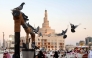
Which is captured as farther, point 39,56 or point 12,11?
point 39,56

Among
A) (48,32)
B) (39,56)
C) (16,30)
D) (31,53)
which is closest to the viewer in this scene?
(16,30)

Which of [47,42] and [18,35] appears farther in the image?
[47,42]

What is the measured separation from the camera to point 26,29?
14.7 m

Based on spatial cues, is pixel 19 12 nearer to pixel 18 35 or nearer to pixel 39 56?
pixel 18 35

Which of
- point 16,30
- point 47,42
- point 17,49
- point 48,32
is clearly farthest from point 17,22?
point 48,32

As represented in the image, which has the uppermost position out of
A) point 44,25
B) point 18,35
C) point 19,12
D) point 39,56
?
point 44,25

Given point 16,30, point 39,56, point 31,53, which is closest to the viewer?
point 16,30

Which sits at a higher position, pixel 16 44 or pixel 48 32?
pixel 48 32

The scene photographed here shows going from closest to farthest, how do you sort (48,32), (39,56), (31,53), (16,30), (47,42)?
(16,30) → (31,53) → (39,56) → (47,42) → (48,32)

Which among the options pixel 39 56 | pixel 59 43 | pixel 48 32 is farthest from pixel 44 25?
pixel 39 56

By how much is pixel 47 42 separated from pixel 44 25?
20838 millimetres

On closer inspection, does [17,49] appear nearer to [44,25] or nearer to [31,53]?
[31,53]

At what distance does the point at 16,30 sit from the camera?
11562mm

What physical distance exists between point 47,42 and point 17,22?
5875 inches
